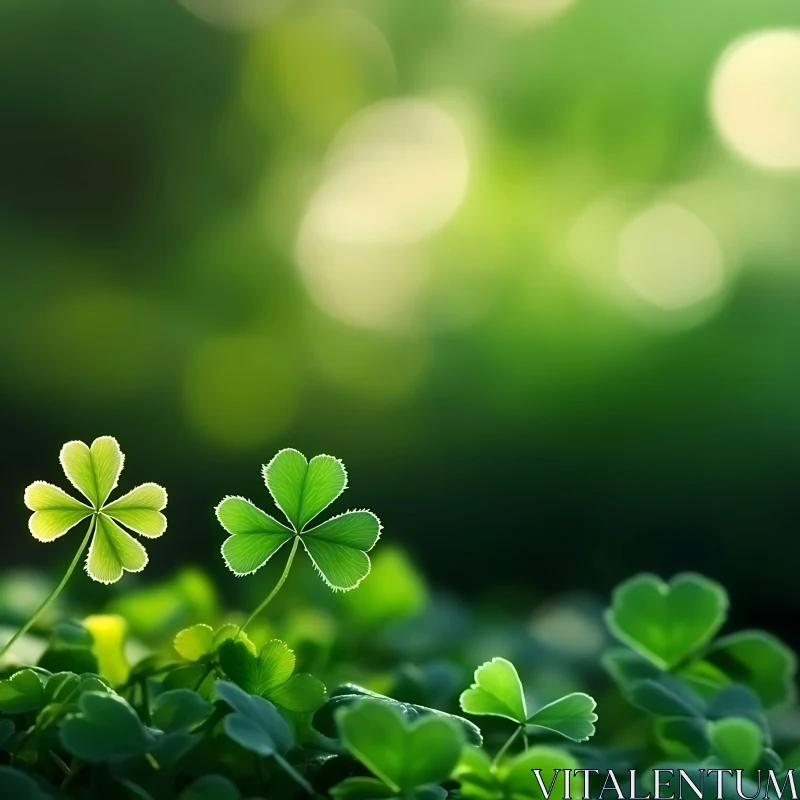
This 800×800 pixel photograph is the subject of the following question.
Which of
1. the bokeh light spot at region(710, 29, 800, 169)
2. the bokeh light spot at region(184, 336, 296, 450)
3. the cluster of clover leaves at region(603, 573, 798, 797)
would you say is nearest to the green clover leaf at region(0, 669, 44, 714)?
the cluster of clover leaves at region(603, 573, 798, 797)

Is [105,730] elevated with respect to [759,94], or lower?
lower

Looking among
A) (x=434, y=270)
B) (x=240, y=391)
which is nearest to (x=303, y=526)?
(x=240, y=391)

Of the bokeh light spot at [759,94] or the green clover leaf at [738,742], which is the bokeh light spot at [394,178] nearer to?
the bokeh light spot at [759,94]

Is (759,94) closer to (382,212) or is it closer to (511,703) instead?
(382,212)

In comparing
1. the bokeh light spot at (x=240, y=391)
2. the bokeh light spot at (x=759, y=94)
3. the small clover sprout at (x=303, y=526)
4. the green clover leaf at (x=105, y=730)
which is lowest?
the bokeh light spot at (x=240, y=391)

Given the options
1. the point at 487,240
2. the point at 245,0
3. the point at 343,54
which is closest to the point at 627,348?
the point at 487,240

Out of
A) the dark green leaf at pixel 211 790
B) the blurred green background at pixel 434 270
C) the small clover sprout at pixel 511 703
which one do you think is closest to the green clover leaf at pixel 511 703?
the small clover sprout at pixel 511 703
